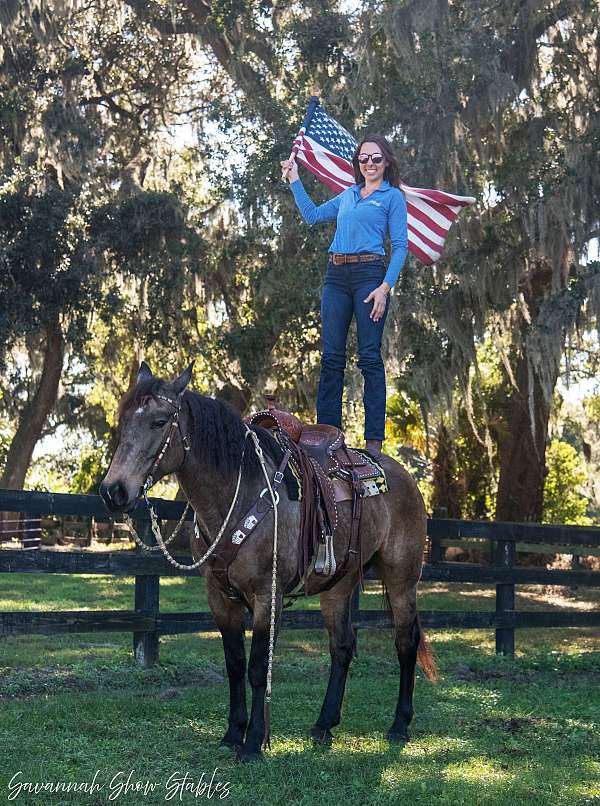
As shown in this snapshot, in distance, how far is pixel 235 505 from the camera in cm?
461

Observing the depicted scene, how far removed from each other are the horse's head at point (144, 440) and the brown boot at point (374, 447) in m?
1.56

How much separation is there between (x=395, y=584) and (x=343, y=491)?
2.71 feet

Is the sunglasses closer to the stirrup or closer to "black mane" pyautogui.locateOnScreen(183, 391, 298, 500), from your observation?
"black mane" pyautogui.locateOnScreen(183, 391, 298, 500)

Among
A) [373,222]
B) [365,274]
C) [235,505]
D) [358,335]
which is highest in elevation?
[373,222]

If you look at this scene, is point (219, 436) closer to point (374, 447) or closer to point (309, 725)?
point (374, 447)

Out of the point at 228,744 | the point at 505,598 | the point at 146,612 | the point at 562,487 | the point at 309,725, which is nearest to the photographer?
the point at 228,744

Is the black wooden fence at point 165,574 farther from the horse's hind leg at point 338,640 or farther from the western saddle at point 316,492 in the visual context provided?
the western saddle at point 316,492

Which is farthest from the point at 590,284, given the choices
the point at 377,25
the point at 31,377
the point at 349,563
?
the point at 31,377

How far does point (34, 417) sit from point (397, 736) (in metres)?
14.3

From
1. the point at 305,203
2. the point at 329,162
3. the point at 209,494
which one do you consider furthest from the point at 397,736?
the point at 329,162

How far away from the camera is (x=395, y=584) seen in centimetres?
569

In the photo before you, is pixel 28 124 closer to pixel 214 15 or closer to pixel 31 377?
pixel 214 15

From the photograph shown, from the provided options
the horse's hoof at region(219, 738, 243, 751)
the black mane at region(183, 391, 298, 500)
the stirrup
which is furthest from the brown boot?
the horse's hoof at region(219, 738, 243, 751)

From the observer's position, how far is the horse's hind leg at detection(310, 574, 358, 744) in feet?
17.2
